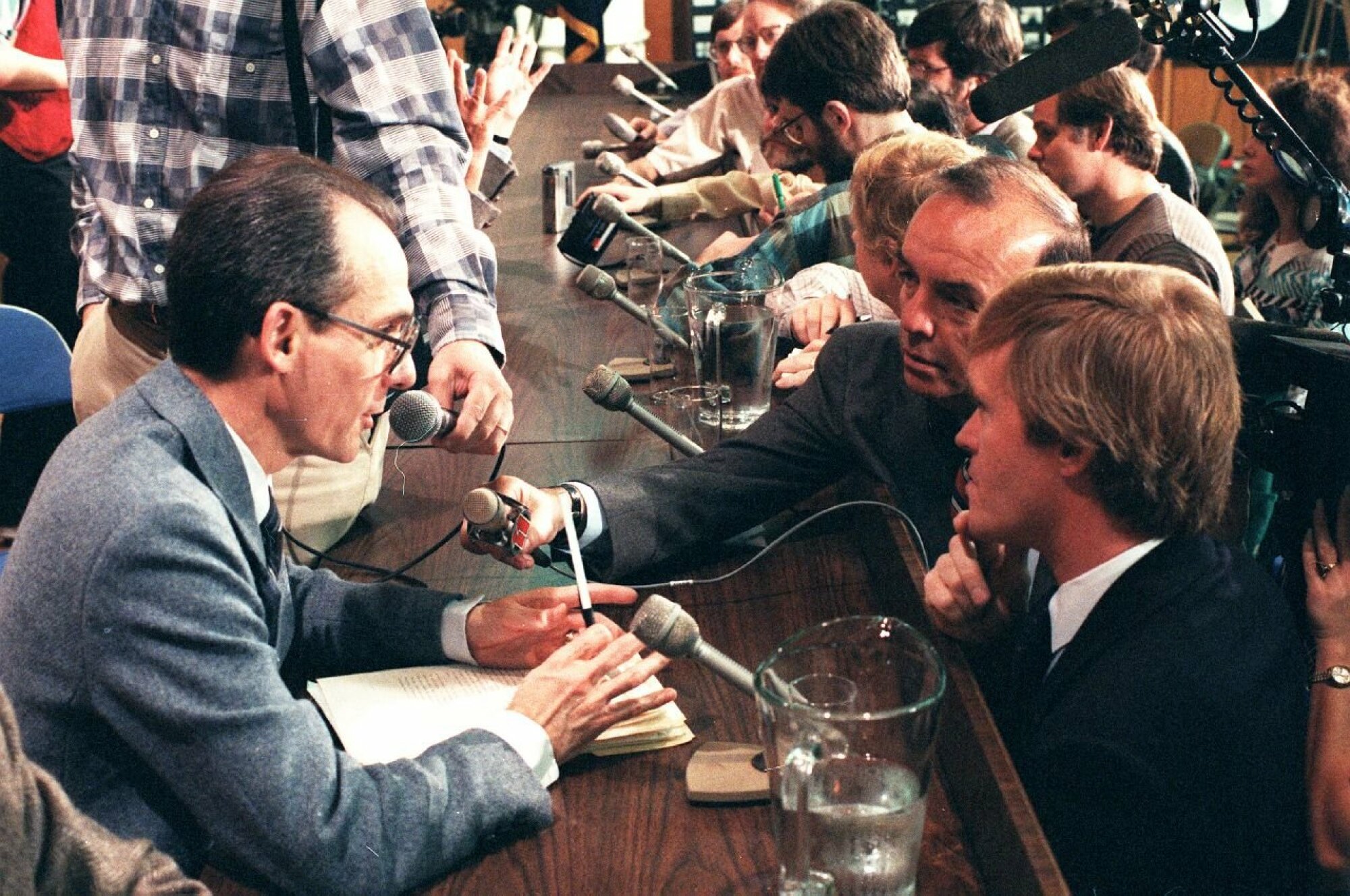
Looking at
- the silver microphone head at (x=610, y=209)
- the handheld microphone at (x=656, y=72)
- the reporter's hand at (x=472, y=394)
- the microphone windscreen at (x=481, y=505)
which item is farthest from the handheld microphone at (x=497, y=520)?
the handheld microphone at (x=656, y=72)

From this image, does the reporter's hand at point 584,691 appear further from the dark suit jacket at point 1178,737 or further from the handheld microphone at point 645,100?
the handheld microphone at point 645,100

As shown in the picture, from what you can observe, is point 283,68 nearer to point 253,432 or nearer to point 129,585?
point 253,432

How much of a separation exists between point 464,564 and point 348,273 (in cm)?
48

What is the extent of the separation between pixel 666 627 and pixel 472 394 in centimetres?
61

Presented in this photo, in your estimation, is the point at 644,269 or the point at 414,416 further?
the point at 644,269

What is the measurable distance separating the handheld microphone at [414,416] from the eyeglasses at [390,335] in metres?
0.14

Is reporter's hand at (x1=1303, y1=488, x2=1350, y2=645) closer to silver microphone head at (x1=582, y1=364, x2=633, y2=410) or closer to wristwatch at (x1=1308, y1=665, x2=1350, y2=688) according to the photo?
wristwatch at (x1=1308, y1=665, x2=1350, y2=688)

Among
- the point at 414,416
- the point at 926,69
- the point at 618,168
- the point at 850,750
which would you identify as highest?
the point at 850,750

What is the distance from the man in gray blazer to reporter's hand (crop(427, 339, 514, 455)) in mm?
272

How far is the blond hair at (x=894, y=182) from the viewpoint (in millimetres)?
2064

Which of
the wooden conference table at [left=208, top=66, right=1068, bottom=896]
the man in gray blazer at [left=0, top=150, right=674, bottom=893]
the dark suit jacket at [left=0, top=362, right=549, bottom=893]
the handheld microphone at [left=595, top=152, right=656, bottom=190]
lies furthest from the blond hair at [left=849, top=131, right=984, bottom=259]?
the handheld microphone at [left=595, top=152, right=656, bottom=190]

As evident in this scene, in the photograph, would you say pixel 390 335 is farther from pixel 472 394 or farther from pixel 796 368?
pixel 796 368

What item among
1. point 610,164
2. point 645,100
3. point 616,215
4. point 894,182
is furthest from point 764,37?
point 894,182

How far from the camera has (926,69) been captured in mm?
4102
